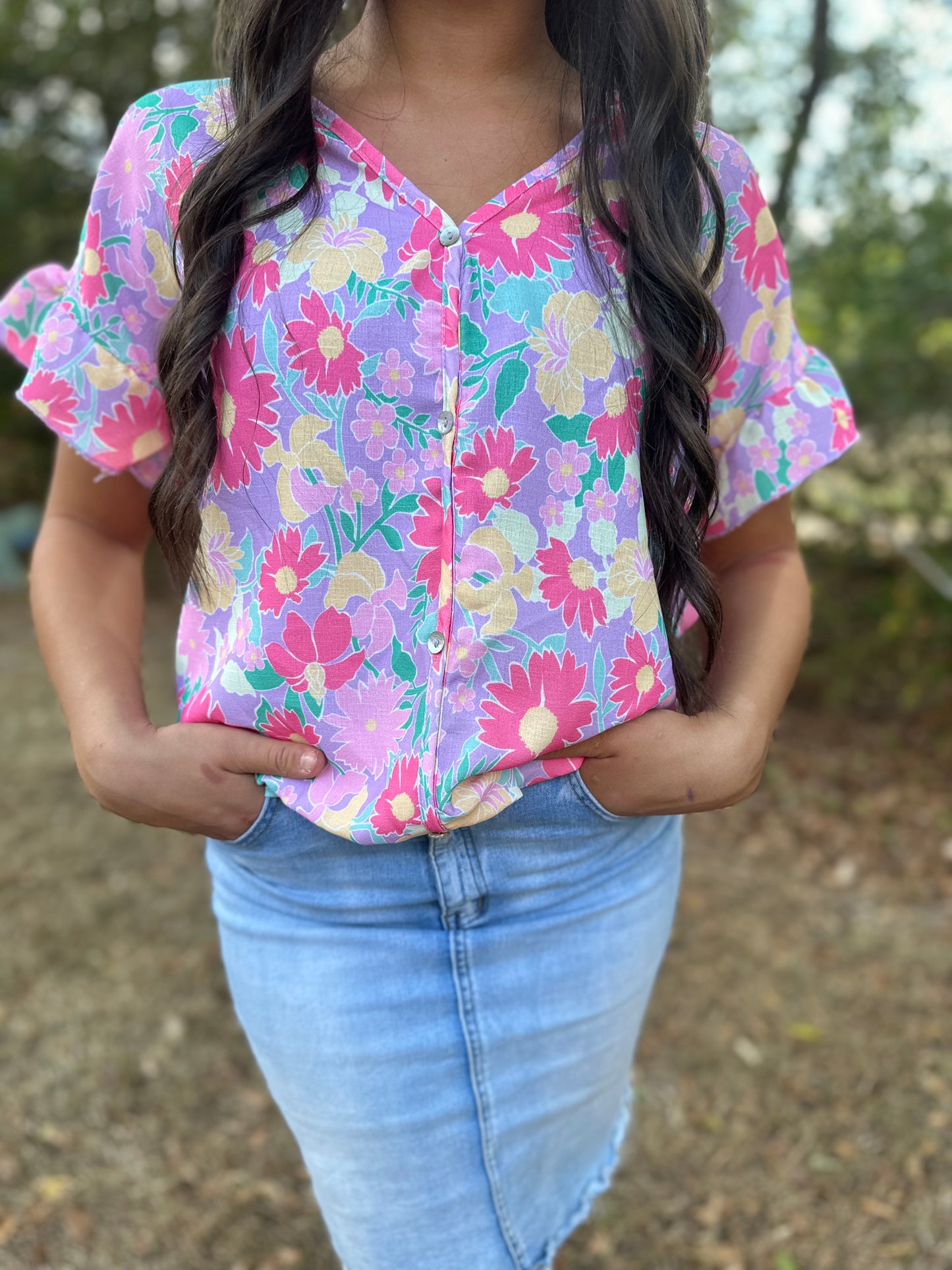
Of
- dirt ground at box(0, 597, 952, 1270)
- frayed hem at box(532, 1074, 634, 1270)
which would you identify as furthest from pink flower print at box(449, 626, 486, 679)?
dirt ground at box(0, 597, 952, 1270)

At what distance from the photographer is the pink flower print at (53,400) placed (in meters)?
1.30

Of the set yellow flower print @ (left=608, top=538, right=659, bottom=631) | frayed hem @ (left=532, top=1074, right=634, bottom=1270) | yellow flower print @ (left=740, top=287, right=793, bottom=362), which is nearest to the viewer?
yellow flower print @ (left=608, top=538, right=659, bottom=631)

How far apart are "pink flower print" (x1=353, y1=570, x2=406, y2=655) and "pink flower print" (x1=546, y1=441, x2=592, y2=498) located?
0.67ft

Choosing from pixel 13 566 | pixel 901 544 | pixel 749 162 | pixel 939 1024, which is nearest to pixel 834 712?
pixel 901 544

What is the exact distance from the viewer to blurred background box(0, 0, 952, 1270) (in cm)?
272

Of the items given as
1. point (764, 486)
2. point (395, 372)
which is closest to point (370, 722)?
point (395, 372)

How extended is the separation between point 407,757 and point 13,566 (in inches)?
299

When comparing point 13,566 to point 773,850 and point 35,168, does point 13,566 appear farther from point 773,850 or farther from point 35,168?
point 773,850

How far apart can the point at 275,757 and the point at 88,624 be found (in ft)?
1.11

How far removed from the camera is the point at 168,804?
1.33 m

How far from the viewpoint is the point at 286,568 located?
124 cm

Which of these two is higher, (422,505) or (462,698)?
(422,505)

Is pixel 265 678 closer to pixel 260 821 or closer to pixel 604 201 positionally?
pixel 260 821

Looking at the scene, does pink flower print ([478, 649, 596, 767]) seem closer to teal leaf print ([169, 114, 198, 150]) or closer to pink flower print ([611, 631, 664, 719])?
pink flower print ([611, 631, 664, 719])
